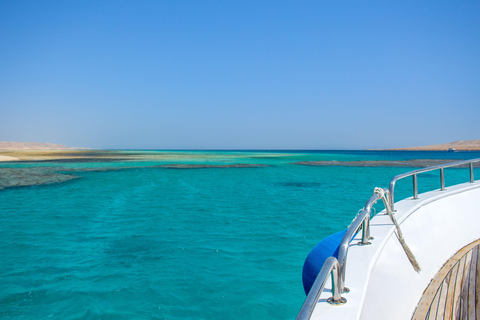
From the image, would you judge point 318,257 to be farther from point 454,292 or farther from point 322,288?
point 322,288

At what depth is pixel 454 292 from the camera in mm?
3598

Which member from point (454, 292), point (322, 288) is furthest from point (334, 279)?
point (454, 292)

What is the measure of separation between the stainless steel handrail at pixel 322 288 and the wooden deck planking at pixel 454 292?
5.64 ft

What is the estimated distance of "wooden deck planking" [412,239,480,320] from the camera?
3.19m

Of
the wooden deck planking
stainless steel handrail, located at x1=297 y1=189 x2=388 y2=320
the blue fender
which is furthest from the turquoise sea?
stainless steel handrail, located at x1=297 y1=189 x2=388 y2=320

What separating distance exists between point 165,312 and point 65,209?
1059 cm

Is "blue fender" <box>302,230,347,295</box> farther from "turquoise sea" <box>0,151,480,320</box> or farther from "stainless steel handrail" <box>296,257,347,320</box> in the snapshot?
"turquoise sea" <box>0,151,480,320</box>

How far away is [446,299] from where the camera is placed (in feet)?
11.4

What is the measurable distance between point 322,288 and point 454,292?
303 centimetres

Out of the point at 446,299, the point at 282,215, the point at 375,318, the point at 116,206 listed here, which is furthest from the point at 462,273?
the point at 116,206

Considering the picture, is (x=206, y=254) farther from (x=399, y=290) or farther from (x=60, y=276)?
(x=399, y=290)

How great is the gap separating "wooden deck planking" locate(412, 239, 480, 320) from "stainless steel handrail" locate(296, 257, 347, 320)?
172cm

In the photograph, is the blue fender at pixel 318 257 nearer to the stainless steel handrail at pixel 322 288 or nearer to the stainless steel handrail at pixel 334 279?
the stainless steel handrail at pixel 334 279

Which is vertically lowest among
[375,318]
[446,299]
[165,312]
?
[165,312]
